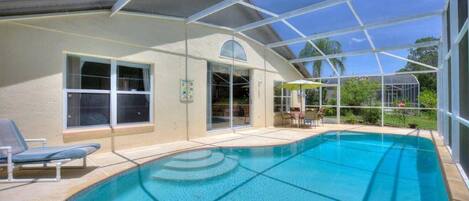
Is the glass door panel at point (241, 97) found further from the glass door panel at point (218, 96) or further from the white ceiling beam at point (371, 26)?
the white ceiling beam at point (371, 26)

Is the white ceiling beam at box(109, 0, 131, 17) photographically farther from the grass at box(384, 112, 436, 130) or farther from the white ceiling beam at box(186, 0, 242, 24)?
the grass at box(384, 112, 436, 130)

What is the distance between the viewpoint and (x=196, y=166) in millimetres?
Answer: 6285

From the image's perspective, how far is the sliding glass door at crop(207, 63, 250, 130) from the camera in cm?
1049

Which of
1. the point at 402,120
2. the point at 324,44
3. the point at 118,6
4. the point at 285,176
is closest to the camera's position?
the point at 285,176

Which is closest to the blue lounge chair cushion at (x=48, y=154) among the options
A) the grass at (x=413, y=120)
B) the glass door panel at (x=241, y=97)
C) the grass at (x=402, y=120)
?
the glass door panel at (x=241, y=97)

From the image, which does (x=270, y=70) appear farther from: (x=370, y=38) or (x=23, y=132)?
(x=23, y=132)

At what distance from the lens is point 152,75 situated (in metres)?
8.25

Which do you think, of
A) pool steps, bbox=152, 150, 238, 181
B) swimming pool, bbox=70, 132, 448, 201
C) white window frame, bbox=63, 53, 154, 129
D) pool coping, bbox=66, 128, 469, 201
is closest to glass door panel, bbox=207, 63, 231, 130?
pool coping, bbox=66, 128, 469, 201

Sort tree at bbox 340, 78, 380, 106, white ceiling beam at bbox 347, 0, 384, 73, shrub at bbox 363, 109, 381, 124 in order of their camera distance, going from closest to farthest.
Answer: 1. white ceiling beam at bbox 347, 0, 384, 73
2. shrub at bbox 363, 109, 381, 124
3. tree at bbox 340, 78, 380, 106

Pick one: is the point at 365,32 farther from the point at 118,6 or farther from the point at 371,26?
the point at 118,6

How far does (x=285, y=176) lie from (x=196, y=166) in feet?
6.97

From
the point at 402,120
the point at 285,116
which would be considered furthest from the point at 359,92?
the point at 285,116

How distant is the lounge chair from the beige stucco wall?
0.82 meters

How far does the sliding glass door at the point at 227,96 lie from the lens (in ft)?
34.4
